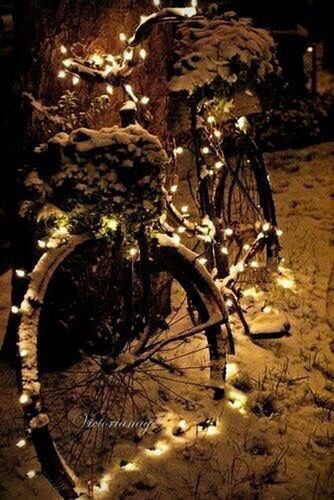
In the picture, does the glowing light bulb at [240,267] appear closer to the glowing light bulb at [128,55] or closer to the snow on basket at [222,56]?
the snow on basket at [222,56]

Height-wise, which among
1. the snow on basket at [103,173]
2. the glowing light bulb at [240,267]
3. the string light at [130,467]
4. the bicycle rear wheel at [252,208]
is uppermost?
the snow on basket at [103,173]

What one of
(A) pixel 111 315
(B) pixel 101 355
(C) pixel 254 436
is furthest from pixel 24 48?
(C) pixel 254 436

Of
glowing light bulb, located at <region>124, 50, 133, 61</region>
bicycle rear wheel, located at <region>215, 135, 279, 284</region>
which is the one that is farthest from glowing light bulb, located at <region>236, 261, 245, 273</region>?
glowing light bulb, located at <region>124, 50, 133, 61</region>

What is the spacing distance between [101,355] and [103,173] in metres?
2.02

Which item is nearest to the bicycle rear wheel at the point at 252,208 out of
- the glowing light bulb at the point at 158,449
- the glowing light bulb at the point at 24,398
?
the glowing light bulb at the point at 158,449

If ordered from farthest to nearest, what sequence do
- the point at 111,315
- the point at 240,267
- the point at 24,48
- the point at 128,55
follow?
the point at 240,267 < the point at 111,315 < the point at 24,48 < the point at 128,55

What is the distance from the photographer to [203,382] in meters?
4.63

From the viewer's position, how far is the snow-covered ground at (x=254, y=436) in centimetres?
371

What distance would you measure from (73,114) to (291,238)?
3.87m

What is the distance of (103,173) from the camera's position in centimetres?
317

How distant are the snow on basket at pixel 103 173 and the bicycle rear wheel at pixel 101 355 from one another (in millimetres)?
479

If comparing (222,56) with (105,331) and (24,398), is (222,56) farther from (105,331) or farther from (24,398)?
(24,398)

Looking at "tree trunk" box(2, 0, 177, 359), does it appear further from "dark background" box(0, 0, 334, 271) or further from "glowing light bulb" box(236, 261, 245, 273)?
"glowing light bulb" box(236, 261, 245, 273)

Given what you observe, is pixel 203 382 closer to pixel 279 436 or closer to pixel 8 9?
pixel 279 436
